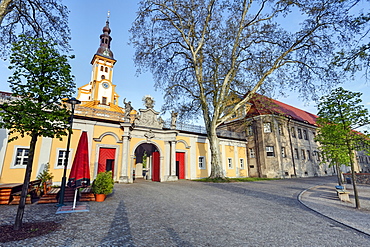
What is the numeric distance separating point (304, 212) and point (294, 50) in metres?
15.0

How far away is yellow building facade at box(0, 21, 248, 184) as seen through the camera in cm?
1283

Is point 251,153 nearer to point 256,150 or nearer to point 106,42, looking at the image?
point 256,150

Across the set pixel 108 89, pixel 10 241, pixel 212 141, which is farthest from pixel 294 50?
pixel 108 89

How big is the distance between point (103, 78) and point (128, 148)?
103 ft

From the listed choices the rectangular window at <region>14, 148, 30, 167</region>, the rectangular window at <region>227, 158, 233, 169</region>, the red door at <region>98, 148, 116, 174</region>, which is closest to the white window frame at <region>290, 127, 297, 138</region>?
the rectangular window at <region>227, 158, 233, 169</region>

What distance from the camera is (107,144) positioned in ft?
52.5

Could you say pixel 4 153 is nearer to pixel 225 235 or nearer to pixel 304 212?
pixel 225 235

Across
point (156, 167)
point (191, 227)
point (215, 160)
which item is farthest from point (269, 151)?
point (191, 227)

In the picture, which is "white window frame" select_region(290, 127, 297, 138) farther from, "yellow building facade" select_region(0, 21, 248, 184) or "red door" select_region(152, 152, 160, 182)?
"red door" select_region(152, 152, 160, 182)

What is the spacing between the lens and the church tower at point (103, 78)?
3849 cm

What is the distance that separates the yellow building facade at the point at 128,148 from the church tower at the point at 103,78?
61.8 feet

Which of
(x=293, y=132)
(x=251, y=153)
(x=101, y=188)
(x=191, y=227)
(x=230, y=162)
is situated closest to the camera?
(x=191, y=227)

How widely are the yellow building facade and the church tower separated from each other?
18.9 m

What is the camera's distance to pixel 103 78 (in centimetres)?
4169
